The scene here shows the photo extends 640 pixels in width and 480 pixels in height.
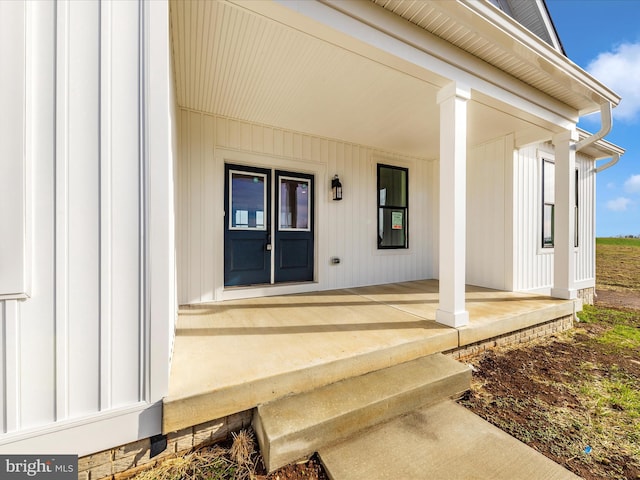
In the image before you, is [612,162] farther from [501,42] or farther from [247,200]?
[247,200]

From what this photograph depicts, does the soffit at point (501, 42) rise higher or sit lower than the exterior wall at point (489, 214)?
higher

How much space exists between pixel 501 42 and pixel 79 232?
3.44m

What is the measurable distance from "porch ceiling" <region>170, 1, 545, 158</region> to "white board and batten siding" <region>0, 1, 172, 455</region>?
823mm

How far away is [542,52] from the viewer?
2605 mm

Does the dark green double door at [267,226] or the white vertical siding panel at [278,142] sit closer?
the dark green double door at [267,226]

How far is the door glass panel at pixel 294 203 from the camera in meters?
4.04

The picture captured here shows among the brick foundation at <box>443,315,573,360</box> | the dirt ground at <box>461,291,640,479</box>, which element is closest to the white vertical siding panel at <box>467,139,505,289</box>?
the brick foundation at <box>443,315,573,360</box>

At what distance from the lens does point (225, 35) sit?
2145 millimetres

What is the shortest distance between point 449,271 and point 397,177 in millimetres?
2844

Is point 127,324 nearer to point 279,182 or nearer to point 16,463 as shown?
point 16,463

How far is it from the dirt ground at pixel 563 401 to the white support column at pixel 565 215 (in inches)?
29.9

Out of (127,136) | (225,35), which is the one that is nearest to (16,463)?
(127,136)

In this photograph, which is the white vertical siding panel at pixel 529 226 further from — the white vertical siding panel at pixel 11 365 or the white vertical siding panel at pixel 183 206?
the white vertical siding panel at pixel 11 365

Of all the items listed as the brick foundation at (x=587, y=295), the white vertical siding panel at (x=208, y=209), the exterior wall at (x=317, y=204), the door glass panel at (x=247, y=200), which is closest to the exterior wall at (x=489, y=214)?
the exterior wall at (x=317, y=204)
